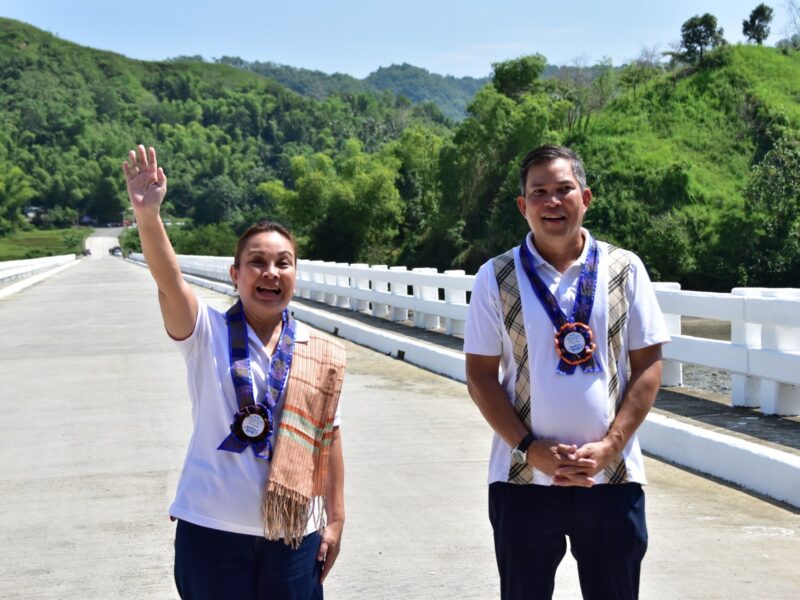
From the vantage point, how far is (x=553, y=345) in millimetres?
3711

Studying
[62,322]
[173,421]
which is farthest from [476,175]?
[173,421]

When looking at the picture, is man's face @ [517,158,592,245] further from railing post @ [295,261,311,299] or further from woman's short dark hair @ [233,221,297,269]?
railing post @ [295,261,311,299]

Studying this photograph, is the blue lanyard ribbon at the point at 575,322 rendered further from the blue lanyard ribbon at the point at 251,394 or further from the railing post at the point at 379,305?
the railing post at the point at 379,305

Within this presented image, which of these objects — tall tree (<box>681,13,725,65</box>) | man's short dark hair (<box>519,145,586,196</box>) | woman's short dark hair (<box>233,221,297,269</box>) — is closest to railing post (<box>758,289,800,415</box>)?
man's short dark hair (<box>519,145,586,196</box>)

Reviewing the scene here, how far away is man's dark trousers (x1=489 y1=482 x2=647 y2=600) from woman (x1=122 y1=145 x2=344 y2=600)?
0.57 meters

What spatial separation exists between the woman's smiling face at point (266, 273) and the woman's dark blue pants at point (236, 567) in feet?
2.28

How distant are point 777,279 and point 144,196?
165 feet

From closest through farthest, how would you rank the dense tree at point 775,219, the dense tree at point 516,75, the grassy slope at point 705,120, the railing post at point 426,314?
1. the railing post at point 426,314
2. the dense tree at point 775,219
3. the grassy slope at point 705,120
4. the dense tree at point 516,75

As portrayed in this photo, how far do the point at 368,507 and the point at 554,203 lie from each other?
3.65 meters

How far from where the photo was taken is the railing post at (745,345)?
360 inches

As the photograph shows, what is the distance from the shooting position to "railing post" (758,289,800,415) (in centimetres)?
880

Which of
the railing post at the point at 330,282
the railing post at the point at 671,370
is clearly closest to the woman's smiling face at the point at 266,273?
the railing post at the point at 671,370

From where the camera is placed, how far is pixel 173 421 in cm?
1052

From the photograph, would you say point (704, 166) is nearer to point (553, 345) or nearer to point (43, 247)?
point (553, 345)
